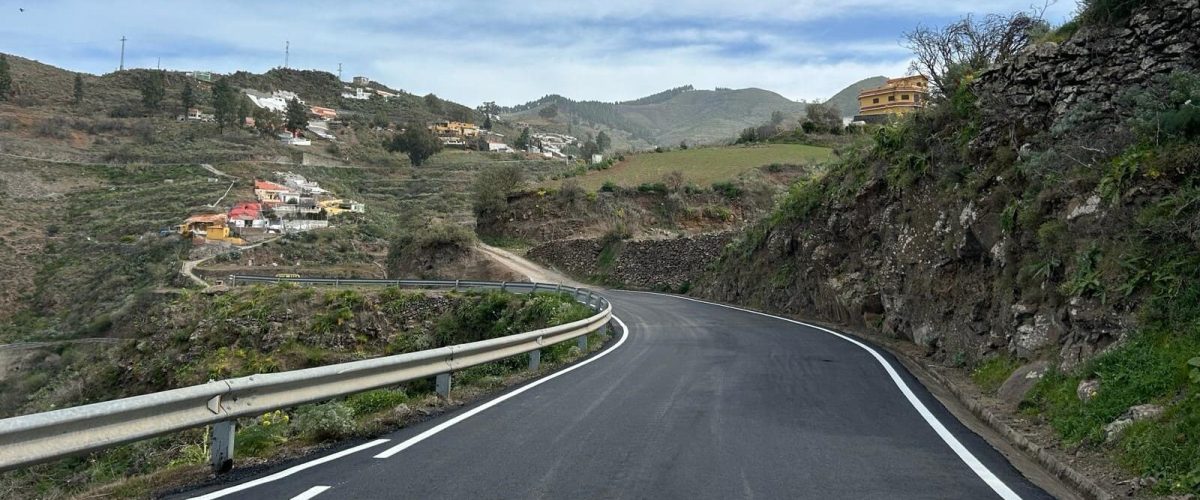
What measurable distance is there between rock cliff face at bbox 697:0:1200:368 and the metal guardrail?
7.57 metres

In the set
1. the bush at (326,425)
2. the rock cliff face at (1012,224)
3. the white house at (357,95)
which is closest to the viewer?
the bush at (326,425)

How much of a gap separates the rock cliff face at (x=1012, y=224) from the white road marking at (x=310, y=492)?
7.76m

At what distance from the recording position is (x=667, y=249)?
41906 mm

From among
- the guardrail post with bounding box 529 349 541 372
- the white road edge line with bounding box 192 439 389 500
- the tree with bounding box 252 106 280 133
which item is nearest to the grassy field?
the guardrail post with bounding box 529 349 541 372

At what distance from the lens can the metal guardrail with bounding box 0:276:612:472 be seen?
445cm

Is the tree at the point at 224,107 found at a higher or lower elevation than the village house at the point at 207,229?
higher

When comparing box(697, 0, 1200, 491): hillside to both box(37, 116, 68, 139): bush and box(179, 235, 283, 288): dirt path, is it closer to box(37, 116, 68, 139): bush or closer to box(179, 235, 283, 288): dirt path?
box(179, 235, 283, 288): dirt path

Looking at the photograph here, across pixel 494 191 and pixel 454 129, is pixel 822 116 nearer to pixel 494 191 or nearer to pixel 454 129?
pixel 494 191

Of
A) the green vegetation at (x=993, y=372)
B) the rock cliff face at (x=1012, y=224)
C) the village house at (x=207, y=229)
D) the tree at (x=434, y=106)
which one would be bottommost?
the village house at (x=207, y=229)

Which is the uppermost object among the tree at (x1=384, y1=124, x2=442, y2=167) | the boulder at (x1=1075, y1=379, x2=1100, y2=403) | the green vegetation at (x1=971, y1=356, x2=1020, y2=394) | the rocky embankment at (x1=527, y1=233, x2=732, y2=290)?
the tree at (x1=384, y1=124, x2=442, y2=167)

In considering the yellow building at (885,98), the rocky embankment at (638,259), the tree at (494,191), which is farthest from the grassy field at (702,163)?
the rocky embankment at (638,259)

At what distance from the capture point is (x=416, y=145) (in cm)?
11362

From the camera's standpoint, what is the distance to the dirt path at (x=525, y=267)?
44.1 meters

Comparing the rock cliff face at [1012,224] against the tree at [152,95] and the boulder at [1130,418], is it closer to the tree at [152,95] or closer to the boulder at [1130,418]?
the boulder at [1130,418]
